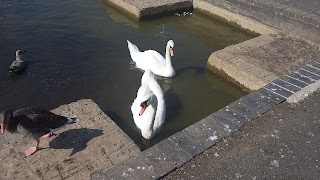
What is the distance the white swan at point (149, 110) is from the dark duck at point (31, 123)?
1552 millimetres

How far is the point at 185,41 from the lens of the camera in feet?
36.4

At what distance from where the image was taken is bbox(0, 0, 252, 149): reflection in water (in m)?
8.03

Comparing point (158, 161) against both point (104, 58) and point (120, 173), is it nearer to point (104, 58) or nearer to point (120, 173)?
point (120, 173)

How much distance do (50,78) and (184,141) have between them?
16.8 feet

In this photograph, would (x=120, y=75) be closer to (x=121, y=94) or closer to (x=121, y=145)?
(x=121, y=94)

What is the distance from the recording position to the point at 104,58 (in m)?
9.74

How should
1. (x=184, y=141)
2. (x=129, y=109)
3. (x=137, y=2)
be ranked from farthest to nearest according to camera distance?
(x=137, y=2) → (x=129, y=109) → (x=184, y=141)

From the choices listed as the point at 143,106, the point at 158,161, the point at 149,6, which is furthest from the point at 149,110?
the point at 149,6

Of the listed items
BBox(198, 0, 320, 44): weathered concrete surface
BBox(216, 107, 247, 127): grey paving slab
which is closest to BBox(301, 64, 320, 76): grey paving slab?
BBox(216, 107, 247, 127): grey paving slab

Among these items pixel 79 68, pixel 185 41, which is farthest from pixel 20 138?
pixel 185 41

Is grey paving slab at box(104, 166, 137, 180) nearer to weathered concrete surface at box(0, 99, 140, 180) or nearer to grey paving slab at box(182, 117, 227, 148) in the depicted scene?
weathered concrete surface at box(0, 99, 140, 180)

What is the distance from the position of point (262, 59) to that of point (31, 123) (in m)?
6.13

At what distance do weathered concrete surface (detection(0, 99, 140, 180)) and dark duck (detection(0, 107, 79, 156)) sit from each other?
22cm

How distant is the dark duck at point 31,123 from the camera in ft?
17.7
